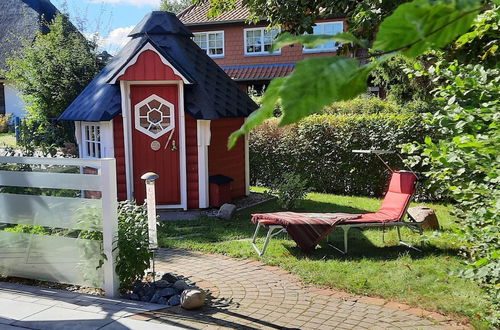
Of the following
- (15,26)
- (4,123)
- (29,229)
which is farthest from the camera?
(15,26)

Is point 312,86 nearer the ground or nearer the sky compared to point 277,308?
nearer the sky

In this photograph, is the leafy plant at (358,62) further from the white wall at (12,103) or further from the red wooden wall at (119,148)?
the white wall at (12,103)

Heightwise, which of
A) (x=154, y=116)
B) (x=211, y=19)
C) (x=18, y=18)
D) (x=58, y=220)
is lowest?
(x=58, y=220)

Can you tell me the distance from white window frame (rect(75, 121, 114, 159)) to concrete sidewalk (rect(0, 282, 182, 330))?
17.0 feet

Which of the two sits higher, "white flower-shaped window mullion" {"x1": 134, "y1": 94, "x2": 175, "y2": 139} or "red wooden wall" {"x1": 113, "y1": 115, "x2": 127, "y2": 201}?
"white flower-shaped window mullion" {"x1": 134, "y1": 94, "x2": 175, "y2": 139}

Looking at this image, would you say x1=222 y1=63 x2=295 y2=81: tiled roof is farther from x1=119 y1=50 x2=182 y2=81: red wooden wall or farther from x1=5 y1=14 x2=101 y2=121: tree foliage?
x1=119 y1=50 x2=182 y2=81: red wooden wall

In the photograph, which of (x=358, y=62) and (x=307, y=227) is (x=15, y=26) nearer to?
(x=307, y=227)

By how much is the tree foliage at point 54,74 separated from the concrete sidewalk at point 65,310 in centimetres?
997

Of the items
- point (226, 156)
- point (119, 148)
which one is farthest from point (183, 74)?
point (226, 156)

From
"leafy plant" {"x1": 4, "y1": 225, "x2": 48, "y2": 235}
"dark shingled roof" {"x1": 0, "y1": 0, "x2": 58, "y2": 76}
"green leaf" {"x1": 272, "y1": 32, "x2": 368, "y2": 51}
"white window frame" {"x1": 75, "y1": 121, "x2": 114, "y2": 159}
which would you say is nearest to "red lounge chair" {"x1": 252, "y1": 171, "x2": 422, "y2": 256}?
"leafy plant" {"x1": 4, "y1": 225, "x2": 48, "y2": 235}

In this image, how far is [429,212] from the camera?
343 inches

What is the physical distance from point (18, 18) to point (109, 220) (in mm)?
32864

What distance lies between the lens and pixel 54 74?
1469 cm

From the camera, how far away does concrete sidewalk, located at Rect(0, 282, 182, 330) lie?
475 cm
